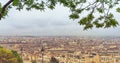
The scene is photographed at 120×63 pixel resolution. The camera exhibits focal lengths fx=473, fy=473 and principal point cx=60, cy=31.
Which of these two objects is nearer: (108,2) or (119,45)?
(108,2)

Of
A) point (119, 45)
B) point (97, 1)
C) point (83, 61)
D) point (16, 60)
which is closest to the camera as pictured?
point (97, 1)

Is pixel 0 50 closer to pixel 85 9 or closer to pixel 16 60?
pixel 16 60

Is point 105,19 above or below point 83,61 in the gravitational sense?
above

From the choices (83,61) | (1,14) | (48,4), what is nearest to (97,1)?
(48,4)

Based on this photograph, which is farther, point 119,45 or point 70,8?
point 119,45

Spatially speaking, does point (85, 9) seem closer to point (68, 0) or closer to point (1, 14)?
point (68, 0)

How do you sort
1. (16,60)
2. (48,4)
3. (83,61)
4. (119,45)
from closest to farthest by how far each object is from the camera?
(48,4)
(16,60)
(83,61)
(119,45)

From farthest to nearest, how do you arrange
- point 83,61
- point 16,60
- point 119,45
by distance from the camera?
point 119,45 < point 83,61 < point 16,60

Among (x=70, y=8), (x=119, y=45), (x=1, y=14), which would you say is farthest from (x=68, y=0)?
(x=119, y=45)

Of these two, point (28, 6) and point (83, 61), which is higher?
point (28, 6)
